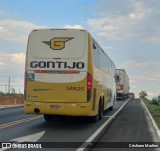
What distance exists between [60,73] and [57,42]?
4.03ft

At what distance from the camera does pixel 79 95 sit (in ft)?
49.8

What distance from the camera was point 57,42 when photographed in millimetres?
15633

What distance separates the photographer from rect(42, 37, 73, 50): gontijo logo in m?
15.6

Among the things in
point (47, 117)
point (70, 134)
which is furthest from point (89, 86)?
point (47, 117)

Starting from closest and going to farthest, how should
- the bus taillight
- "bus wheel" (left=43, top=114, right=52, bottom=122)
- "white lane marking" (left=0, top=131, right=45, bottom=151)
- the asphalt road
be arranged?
the asphalt road → "white lane marking" (left=0, top=131, right=45, bottom=151) → the bus taillight → "bus wheel" (left=43, top=114, right=52, bottom=122)

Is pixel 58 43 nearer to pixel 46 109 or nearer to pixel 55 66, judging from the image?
pixel 55 66

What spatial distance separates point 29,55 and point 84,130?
3.59 meters

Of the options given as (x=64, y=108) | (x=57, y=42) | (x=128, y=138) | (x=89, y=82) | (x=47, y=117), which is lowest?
(x=128, y=138)

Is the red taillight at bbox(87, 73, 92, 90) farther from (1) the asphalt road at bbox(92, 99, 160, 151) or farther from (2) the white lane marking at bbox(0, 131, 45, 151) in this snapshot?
(2) the white lane marking at bbox(0, 131, 45, 151)

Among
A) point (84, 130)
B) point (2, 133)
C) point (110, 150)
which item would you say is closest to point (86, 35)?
point (84, 130)

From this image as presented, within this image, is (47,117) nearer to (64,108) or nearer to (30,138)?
(64,108)

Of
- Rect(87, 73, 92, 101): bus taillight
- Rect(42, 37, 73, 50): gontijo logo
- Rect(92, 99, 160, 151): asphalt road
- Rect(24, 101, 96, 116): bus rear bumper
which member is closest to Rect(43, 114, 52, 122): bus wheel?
Rect(24, 101, 96, 116): bus rear bumper

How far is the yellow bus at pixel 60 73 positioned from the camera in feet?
49.8

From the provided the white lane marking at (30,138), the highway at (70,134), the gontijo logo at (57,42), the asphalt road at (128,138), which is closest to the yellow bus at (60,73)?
the gontijo logo at (57,42)
